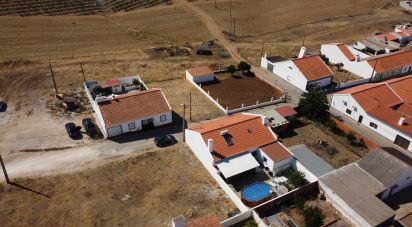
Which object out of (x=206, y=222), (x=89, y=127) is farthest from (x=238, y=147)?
(x=89, y=127)

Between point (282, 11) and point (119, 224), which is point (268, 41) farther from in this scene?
point (119, 224)

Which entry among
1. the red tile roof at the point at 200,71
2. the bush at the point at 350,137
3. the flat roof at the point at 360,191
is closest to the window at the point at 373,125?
the bush at the point at 350,137

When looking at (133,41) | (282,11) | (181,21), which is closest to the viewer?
(133,41)

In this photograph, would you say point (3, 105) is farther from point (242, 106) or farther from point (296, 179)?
point (296, 179)

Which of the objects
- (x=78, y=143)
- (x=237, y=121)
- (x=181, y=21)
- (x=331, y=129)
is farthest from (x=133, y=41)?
(x=331, y=129)

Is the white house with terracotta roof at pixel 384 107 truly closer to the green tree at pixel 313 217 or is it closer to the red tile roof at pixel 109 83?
the green tree at pixel 313 217
